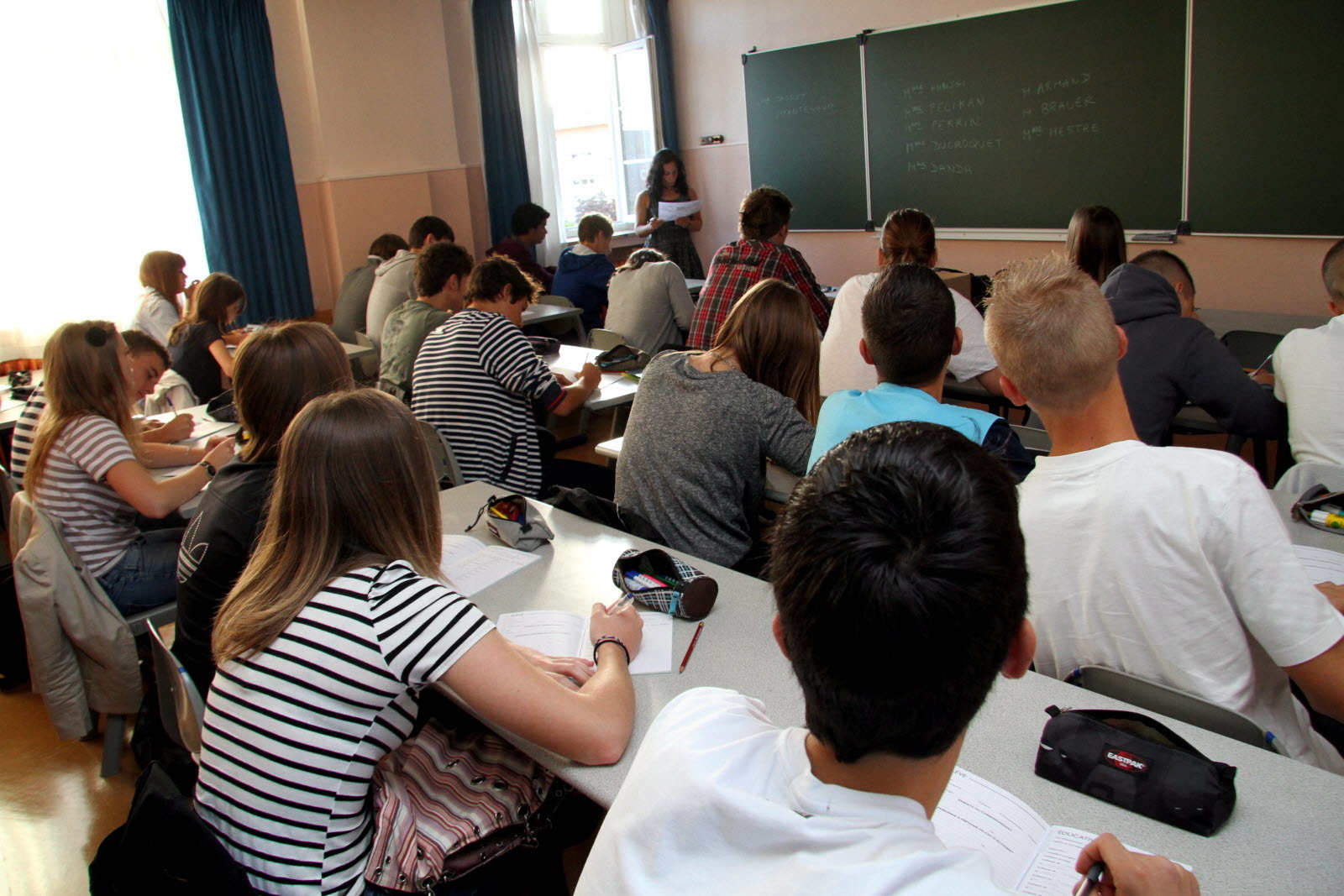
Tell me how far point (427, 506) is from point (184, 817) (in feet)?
1.70

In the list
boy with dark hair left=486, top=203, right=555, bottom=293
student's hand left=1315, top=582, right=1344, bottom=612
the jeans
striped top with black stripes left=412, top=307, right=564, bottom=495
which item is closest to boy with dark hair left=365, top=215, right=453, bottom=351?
boy with dark hair left=486, top=203, right=555, bottom=293

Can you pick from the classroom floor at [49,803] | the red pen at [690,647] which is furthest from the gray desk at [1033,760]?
the classroom floor at [49,803]

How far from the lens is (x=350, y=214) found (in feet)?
21.6

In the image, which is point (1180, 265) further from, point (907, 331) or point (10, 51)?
point (10, 51)

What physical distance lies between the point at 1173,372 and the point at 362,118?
5.63 meters

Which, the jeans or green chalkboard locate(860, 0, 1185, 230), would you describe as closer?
the jeans

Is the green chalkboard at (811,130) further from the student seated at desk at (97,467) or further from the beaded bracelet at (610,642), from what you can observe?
the beaded bracelet at (610,642)

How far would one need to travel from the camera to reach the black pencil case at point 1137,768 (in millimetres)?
1116

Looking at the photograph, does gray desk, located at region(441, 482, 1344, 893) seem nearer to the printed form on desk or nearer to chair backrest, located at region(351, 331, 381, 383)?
the printed form on desk

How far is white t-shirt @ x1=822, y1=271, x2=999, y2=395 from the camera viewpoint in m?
3.33

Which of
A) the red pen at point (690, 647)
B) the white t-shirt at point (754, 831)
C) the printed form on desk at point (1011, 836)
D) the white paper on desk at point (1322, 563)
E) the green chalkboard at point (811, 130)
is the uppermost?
the green chalkboard at point (811, 130)

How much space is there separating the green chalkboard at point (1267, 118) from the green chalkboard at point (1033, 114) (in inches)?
5.5

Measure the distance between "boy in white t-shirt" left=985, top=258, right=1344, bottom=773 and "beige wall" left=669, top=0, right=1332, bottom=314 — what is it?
4.17 meters

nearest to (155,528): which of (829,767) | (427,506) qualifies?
(427,506)
